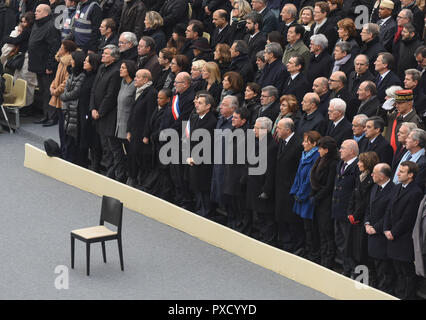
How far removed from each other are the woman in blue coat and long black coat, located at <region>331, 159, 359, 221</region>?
1.39ft

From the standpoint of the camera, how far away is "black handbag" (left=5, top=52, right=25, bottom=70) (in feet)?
53.6

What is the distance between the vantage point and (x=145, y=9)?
15117mm

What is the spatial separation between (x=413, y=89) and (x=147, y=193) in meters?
3.71

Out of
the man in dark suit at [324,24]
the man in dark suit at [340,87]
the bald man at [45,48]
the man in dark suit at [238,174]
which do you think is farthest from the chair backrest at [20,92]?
the man in dark suit at [340,87]

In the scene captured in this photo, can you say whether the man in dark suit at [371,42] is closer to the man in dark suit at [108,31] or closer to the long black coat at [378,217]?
the long black coat at [378,217]

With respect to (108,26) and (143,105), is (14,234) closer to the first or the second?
(143,105)

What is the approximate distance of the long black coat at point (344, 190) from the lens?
10023 millimetres

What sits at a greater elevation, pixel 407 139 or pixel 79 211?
pixel 407 139

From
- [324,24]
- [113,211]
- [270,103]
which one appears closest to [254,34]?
[324,24]

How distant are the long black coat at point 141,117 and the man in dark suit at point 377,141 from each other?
3.57m

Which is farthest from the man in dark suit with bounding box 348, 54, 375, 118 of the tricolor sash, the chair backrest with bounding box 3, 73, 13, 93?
the chair backrest with bounding box 3, 73, 13, 93

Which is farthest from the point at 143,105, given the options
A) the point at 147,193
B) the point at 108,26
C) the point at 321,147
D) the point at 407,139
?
the point at 407,139

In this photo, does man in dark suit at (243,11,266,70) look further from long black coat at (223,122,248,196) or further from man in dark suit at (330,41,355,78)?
long black coat at (223,122,248,196)

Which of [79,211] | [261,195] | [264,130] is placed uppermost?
[264,130]
